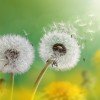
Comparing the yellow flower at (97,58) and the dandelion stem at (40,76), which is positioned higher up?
the yellow flower at (97,58)

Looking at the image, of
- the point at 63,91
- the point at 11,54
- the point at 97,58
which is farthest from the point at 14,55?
the point at 97,58

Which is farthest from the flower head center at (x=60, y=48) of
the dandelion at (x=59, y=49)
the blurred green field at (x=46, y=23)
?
the blurred green field at (x=46, y=23)

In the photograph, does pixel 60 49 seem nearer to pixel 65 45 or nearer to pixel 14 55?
pixel 65 45

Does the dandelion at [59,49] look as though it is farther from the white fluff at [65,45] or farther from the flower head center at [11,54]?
the flower head center at [11,54]

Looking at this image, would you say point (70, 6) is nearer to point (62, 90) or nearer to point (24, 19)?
point (24, 19)

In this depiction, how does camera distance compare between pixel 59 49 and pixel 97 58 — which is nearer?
pixel 59 49

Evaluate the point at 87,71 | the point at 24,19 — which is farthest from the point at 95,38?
the point at 24,19
